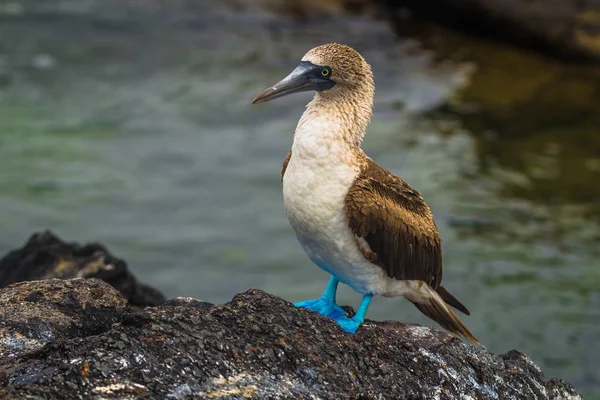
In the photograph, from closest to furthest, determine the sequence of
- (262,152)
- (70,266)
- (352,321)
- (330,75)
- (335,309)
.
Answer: (352,321), (330,75), (335,309), (70,266), (262,152)

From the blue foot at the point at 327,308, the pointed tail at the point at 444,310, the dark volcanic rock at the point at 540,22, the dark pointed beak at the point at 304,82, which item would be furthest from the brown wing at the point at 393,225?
the dark volcanic rock at the point at 540,22

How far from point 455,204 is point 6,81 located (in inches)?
378

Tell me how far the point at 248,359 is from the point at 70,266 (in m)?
3.50

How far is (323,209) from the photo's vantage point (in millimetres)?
5965

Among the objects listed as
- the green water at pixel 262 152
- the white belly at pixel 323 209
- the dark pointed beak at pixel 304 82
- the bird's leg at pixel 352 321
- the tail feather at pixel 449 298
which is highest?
the dark pointed beak at pixel 304 82

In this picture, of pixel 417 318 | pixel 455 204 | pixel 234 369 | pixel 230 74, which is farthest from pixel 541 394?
pixel 230 74

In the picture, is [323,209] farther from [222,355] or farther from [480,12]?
[480,12]

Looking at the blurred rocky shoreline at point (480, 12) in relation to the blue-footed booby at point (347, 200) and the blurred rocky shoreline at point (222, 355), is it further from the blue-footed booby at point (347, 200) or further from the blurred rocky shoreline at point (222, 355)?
the blurred rocky shoreline at point (222, 355)

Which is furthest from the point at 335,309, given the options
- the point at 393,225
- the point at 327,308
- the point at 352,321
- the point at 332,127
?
the point at 332,127

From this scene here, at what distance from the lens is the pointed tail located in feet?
22.6

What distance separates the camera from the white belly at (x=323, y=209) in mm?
5953

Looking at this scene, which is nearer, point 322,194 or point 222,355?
point 222,355

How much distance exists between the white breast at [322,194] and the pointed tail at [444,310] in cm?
96

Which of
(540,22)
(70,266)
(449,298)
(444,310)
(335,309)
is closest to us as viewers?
(335,309)
